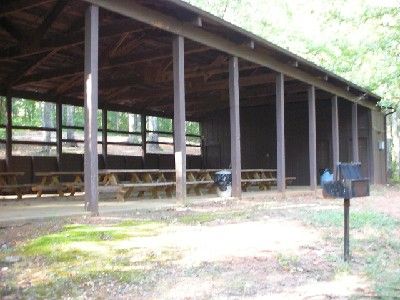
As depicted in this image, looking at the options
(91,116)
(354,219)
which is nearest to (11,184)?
(91,116)

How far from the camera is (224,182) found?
41.3ft

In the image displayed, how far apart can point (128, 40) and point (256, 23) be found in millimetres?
25756

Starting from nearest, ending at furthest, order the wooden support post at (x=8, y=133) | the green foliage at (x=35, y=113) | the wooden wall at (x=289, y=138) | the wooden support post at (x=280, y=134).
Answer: the wooden support post at (x=280, y=134) → the wooden support post at (x=8, y=133) → the green foliage at (x=35, y=113) → the wooden wall at (x=289, y=138)

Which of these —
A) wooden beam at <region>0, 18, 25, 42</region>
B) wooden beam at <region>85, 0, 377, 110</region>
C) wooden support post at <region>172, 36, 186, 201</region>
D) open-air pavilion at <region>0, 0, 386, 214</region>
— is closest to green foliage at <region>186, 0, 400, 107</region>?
open-air pavilion at <region>0, 0, 386, 214</region>

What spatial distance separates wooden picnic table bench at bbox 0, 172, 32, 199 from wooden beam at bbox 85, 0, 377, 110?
5245 mm

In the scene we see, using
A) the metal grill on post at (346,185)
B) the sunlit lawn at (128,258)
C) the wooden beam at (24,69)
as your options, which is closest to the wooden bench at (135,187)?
the sunlit lawn at (128,258)

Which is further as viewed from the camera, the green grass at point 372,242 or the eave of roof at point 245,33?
the eave of roof at point 245,33

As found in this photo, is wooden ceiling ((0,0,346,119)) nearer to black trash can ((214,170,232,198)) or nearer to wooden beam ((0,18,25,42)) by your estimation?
wooden beam ((0,18,25,42))

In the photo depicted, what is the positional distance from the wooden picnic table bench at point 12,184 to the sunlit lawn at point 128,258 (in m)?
5.39

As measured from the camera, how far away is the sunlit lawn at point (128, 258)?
4.65 meters

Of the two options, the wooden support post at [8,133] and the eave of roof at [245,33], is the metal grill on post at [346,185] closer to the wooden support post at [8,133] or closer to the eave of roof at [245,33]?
the eave of roof at [245,33]

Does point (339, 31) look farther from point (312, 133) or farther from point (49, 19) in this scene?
point (49, 19)

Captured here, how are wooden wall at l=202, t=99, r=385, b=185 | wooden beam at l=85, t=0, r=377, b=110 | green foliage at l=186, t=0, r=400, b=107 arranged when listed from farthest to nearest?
wooden wall at l=202, t=99, r=385, b=185
green foliage at l=186, t=0, r=400, b=107
wooden beam at l=85, t=0, r=377, b=110

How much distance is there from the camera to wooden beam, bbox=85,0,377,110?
348 inches
